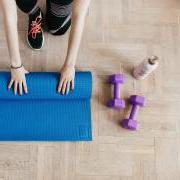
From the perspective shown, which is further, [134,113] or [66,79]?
[134,113]

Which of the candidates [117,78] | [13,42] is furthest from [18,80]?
[117,78]

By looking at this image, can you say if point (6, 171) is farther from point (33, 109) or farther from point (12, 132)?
point (33, 109)

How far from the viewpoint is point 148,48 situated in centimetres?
168

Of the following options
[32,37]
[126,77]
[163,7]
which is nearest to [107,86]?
[126,77]

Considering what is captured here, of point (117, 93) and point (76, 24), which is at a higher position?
point (76, 24)

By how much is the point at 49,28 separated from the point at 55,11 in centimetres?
17

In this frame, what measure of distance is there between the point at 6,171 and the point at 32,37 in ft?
2.18

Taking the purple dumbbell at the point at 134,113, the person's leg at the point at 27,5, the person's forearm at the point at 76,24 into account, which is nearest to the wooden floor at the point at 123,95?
the purple dumbbell at the point at 134,113

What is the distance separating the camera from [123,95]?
5.14 feet

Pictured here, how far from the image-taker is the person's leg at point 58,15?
1.41 meters

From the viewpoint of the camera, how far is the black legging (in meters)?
1.41

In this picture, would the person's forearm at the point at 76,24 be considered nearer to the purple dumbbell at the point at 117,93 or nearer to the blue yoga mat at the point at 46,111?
the blue yoga mat at the point at 46,111

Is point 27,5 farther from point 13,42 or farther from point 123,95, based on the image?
point 123,95

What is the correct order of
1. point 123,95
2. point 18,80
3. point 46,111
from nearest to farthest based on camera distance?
point 18,80 < point 46,111 < point 123,95
